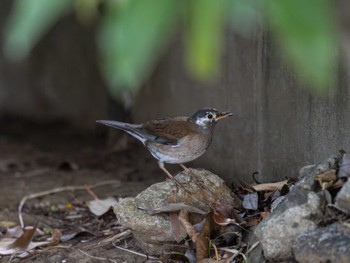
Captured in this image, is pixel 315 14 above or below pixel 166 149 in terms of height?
above

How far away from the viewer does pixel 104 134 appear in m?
9.80

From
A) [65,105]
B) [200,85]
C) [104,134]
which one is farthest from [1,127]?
[200,85]

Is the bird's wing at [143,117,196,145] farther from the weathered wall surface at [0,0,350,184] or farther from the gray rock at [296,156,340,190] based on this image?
the gray rock at [296,156,340,190]

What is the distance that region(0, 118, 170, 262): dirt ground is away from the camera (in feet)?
17.9

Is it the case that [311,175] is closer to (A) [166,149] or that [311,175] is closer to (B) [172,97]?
(A) [166,149]

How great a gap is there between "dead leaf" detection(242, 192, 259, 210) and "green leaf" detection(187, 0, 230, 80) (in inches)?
150

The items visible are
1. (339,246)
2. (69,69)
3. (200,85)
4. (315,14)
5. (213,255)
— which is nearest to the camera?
(315,14)

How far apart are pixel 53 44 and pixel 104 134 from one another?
184 cm

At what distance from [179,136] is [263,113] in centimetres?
68

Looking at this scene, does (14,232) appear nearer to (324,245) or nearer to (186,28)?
(324,245)

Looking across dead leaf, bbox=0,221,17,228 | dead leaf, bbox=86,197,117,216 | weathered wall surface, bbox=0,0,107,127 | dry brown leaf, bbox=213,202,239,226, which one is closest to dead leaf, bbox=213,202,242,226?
dry brown leaf, bbox=213,202,239,226

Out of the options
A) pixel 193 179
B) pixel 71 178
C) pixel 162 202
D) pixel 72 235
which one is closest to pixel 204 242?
pixel 162 202

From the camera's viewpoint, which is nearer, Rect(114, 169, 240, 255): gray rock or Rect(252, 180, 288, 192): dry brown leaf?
Rect(114, 169, 240, 255): gray rock

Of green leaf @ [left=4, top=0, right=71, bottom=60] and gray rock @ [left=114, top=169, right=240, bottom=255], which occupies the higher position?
green leaf @ [left=4, top=0, right=71, bottom=60]
